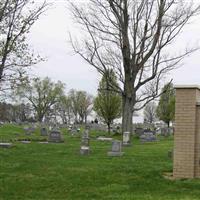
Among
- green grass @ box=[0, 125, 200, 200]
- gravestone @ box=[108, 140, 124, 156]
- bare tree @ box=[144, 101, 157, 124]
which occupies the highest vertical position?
bare tree @ box=[144, 101, 157, 124]

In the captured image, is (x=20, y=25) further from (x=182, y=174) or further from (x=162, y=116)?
(x=162, y=116)

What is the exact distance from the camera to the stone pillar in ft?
37.4

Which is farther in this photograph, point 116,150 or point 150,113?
point 150,113

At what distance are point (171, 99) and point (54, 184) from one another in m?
47.2

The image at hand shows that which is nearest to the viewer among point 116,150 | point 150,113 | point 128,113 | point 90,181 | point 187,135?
point 90,181

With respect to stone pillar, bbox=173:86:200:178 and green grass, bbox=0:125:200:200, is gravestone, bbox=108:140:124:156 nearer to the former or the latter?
green grass, bbox=0:125:200:200

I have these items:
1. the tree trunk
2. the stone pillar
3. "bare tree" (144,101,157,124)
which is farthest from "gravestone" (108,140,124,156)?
"bare tree" (144,101,157,124)

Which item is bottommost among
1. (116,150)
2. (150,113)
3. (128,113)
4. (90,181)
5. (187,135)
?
(90,181)

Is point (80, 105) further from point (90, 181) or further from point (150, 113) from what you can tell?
point (90, 181)

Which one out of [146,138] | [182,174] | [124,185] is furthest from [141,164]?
[146,138]

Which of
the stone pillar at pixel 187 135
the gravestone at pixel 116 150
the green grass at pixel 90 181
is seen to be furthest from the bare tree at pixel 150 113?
the stone pillar at pixel 187 135

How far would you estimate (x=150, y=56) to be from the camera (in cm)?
3148

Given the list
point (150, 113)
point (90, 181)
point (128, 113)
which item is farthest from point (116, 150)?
point (150, 113)

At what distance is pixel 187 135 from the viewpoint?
452 inches
